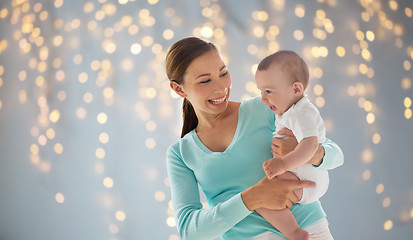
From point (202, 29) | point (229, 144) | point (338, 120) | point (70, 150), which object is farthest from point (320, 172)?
point (70, 150)

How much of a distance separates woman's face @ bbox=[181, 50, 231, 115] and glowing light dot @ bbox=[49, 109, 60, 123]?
1224 millimetres

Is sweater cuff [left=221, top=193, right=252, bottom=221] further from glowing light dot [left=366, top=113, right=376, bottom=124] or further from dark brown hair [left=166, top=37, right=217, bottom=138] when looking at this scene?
glowing light dot [left=366, top=113, right=376, bottom=124]

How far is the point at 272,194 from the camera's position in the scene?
1177mm

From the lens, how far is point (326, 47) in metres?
2.24

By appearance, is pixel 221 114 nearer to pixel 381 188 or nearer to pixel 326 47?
pixel 326 47

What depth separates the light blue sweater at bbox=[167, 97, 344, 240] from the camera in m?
1.23

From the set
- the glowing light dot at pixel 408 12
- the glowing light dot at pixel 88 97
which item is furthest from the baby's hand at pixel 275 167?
the glowing light dot at pixel 408 12

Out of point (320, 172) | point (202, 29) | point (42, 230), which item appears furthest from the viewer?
point (42, 230)

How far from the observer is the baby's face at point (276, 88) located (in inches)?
47.0

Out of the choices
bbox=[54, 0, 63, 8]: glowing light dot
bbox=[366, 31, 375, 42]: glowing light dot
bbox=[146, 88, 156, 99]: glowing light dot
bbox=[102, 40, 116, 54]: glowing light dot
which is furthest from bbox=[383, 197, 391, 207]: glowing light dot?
bbox=[54, 0, 63, 8]: glowing light dot

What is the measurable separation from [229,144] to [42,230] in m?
1.54

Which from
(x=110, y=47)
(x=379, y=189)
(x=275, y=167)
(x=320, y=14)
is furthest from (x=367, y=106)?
(x=110, y=47)

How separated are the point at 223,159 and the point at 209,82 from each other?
0.84 ft

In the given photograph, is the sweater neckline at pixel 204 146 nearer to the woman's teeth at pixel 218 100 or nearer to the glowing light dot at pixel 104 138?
the woman's teeth at pixel 218 100
